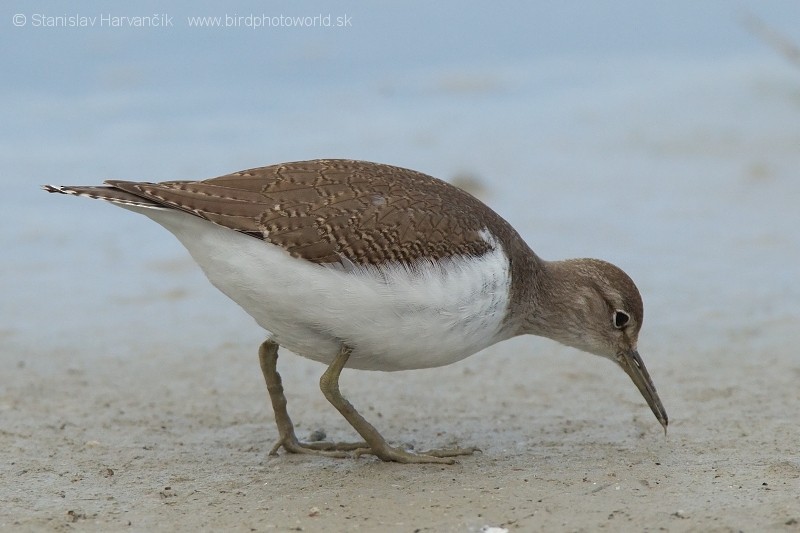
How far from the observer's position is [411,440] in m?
7.70

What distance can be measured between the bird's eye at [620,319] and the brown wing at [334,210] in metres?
1.35

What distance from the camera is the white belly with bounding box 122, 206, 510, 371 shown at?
21.7 feet

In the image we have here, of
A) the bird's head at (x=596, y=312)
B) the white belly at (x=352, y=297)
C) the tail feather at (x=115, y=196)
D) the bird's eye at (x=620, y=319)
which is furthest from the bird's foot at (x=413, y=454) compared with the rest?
the tail feather at (x=115, y=196)

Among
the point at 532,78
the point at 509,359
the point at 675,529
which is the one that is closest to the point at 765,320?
the point at 509,359

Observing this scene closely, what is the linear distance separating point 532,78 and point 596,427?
10873 millimetres

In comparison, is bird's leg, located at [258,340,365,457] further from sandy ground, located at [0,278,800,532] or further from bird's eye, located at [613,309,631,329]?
bird's eye, located at [613,309,631,329]

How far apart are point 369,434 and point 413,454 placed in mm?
315

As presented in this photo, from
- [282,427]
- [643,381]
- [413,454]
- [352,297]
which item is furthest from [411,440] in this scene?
[643,381]

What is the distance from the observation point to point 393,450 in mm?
7145

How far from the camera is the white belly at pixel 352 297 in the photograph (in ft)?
21.7

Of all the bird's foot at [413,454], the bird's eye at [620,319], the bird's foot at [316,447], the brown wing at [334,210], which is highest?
the brown wing at [334,210]

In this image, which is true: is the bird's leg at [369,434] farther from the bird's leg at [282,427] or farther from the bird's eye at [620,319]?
the bird's eye at [620,319]

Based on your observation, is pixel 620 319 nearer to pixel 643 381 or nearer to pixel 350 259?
pixel 643 381

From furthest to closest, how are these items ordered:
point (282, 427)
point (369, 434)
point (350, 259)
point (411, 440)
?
point (411, 440), point (282, 427), point (369, 434), point (350, 259)
